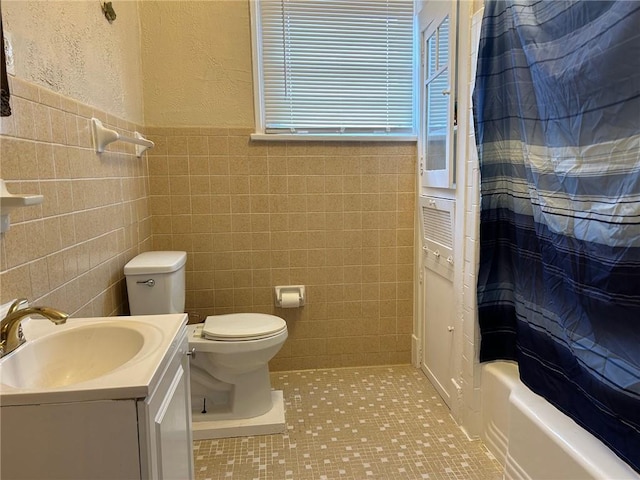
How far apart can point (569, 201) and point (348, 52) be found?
1759 millimetres

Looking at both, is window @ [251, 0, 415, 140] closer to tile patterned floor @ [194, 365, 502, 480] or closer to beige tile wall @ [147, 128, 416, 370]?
beige tile wall @ [147, 128, 416, 370]

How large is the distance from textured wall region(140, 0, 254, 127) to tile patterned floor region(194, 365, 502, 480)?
1685 millimetres

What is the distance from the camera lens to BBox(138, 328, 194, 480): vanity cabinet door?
3.12 feet

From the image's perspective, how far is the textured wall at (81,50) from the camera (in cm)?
131

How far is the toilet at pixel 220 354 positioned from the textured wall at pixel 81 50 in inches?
30.6

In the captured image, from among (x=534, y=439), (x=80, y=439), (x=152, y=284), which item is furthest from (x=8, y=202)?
(x=534, y=439)

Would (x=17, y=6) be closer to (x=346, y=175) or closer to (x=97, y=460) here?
(x=97, y=460)

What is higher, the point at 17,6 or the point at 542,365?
the point at 17,6

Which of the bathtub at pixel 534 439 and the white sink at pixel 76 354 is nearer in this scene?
the white sink at pixel 76 354

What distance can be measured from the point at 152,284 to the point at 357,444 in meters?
1.20

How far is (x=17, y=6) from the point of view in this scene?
49.6 inches

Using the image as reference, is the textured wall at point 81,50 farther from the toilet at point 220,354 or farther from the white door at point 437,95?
the white door at point 437,95

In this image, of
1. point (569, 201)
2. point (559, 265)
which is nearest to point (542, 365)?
point (559, 265)

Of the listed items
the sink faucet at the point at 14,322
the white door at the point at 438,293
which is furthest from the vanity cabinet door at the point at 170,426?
the white door at the point at 438,293
